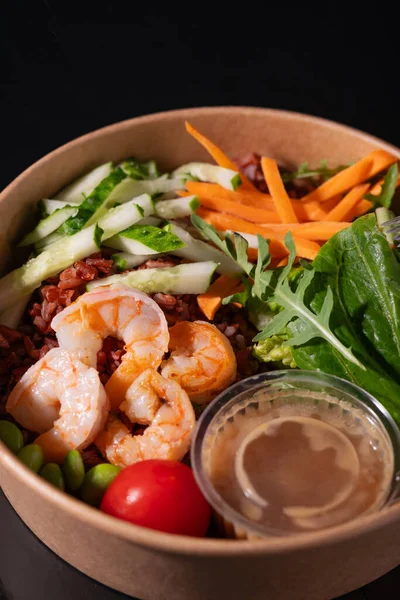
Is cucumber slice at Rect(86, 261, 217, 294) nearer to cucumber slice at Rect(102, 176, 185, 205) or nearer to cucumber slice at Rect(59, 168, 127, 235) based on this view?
cucumber slice at Rect(59, 168, 127, 235)

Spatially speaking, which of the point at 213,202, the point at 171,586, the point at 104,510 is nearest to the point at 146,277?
the point at 213,202

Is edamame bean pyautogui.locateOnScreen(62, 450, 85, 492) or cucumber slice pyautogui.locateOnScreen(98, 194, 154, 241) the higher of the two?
cucumber slice pyautogui.locateOnScreen(98, 194, 154, 241)

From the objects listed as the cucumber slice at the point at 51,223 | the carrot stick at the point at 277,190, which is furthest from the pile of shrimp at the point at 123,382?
the carrot stick at the point at 277,190

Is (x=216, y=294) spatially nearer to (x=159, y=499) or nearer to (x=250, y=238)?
(x=250, y=238)

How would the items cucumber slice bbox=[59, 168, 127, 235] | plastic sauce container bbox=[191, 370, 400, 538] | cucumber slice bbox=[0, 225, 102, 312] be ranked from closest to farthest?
1. plastic sauce container bbox=[191, 370, 400, 538]
2. cucumber slice bbox=[0, 225, 102, 312]
3. cucumber slice bbox=[59, 168, 127, 235]

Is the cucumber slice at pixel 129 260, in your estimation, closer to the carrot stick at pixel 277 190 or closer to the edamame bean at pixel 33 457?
the carrot stick at pixel 277 190

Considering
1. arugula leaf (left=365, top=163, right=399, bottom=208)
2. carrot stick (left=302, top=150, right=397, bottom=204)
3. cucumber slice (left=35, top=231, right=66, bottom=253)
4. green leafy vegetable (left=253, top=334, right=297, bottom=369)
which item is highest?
cucumber slice (left=35, top=231, right=66, bottom=253)

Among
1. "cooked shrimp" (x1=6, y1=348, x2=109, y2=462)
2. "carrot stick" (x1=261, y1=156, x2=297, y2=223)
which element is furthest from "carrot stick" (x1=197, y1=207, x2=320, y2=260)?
"cooked shrimp" (x1=6, y1=348, x2=109, y2=462)

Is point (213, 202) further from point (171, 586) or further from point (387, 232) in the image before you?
point (171, 586)
